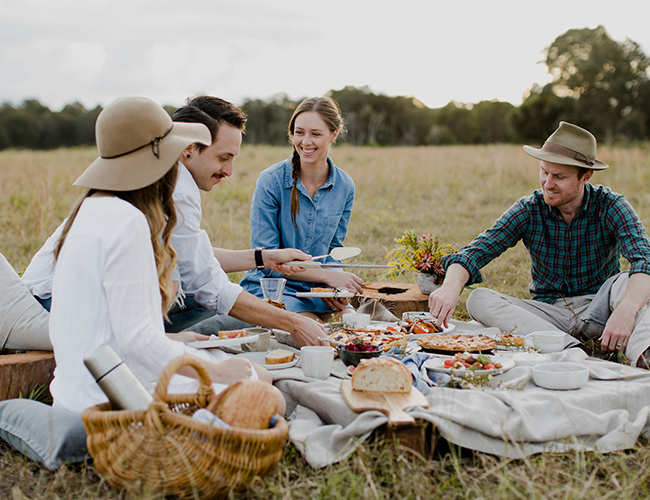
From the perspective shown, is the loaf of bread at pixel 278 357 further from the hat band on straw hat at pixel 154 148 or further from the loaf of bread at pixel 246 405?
the hat band on straw hat at pixel 154 148

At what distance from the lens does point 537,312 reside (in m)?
4.38

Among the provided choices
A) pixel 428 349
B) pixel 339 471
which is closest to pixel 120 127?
pixel 339 471

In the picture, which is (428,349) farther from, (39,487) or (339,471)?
(39,487)

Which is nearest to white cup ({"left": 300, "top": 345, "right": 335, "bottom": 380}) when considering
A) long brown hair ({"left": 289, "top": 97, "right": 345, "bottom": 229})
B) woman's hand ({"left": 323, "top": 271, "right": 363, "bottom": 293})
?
woman's hand ({"left": 323, "top": 271, "right": 363, "bottom": 293})

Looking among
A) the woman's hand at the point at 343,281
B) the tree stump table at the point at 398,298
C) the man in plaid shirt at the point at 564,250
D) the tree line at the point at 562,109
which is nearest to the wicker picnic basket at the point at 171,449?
the man in plaid shirt at the point at 564,250

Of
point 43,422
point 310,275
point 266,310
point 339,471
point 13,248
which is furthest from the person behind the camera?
point 13,248

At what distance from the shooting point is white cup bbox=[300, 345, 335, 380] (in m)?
2.95

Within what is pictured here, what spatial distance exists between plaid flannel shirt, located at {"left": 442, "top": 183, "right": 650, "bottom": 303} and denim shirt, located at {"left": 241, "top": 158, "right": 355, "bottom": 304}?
113cm

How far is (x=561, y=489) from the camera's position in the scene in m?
2.19

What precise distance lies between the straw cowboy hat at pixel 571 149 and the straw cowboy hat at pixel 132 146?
2.77 meters

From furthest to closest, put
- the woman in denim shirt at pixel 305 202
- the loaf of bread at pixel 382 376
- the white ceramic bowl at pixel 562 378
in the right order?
the woman in denim shirt at pixel 305 202
the white ceramic bowl at pixel 562 378
the loaf of bread at pixel 382 376

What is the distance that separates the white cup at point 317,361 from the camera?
2.95 m

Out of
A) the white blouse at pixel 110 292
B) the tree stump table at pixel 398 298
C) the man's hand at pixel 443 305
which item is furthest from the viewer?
the tree stump table at pixel 398 298

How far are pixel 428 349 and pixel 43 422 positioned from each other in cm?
204
